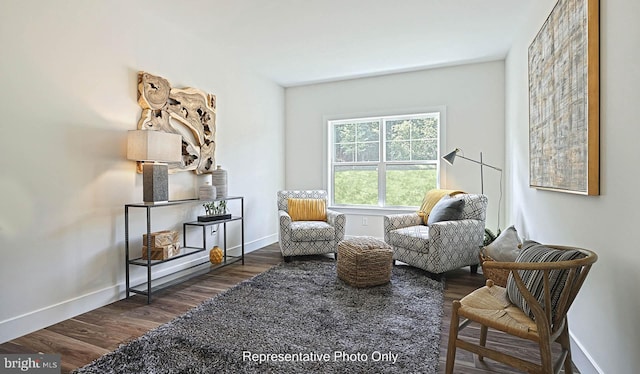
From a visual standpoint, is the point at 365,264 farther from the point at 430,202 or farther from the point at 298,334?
the point at 430,202

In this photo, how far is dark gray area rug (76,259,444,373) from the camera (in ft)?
5.86

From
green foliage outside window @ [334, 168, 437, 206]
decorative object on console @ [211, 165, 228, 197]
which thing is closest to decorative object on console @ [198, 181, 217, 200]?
decorative object on console @ [211, 165, 228, 197]

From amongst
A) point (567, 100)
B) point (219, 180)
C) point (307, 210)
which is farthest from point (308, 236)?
point (567, 100)

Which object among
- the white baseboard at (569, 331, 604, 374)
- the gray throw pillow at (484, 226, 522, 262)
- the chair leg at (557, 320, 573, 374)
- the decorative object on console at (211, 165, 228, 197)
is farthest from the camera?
the decorative object on console at (211, 165, 228, 197)

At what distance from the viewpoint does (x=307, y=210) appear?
434 cm

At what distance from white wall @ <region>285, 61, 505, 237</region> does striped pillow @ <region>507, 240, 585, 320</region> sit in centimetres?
292

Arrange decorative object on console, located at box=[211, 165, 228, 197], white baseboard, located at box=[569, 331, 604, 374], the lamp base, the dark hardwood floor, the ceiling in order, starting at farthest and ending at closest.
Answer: decorative object on console, located at box=[211, 165, 228, 197], the ceiling, the lamp base, the dark hardwood floor, white baseboard, located at box=[569, 331, 604, 374]

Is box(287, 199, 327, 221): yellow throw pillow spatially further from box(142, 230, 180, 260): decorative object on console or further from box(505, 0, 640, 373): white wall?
box(505, 0, 640, 373): white wall

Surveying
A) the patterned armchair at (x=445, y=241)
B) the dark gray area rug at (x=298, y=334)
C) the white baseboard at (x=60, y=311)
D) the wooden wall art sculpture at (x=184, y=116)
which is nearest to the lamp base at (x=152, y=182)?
the wooden wall art sculpture at (x=184, y=116)

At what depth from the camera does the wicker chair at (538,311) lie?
4.42 ft

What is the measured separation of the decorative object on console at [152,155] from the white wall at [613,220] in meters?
3.00

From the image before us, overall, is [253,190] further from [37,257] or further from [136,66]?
[37,257]

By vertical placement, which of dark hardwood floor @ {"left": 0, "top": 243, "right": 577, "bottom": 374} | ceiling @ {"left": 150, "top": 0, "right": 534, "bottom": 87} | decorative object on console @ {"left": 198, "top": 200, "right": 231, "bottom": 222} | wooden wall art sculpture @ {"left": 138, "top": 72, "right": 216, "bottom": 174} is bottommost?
dark hardwood floor @ {"left": 0, "top": 243, "right": 577, "bottom": 374}

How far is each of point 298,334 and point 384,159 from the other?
10.8ft
